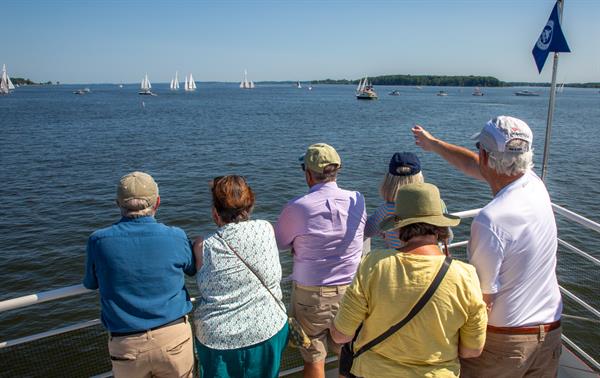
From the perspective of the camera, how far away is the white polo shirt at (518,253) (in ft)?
6.93

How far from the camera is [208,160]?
25.3m

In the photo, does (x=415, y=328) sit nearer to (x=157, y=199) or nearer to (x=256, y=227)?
(x=256, y=227)

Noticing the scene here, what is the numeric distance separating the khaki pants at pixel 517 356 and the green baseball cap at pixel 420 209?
73cm

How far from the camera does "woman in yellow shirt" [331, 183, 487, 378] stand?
6.22ft

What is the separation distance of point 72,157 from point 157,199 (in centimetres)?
2621

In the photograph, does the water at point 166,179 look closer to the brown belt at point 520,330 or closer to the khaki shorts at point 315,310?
the khaki shorts at point 315,310

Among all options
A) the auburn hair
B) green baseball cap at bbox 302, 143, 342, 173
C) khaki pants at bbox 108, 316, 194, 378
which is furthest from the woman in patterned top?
green baseball cap at bbox 302, 143, 342, 173

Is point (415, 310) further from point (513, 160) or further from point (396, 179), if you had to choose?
point (396, 179)

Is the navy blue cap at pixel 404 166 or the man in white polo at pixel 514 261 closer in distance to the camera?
the man in white polo at pixel 514 261

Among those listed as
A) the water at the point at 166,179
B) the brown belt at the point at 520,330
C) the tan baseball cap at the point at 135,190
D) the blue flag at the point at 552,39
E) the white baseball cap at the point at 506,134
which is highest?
the blue flag at the point at 552,39

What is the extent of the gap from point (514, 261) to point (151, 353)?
1.99m

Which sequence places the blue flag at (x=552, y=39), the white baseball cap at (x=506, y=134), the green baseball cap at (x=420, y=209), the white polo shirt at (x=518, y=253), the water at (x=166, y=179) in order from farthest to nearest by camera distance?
1. the water at (x=166, y=179)
2. the blue flag at (x=552, y=39)
3. the white baseball cap at (x=506, y=134)
4. the white polo shirt at (x=518, y=253)
5. the green baseball cap at (x=420, y=209)

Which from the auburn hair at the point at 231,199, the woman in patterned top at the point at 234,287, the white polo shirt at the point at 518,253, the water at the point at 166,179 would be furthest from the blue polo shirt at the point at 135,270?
the water at the point at 166,179

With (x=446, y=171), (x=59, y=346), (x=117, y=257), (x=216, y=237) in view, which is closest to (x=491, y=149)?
(x=216, y=237)
